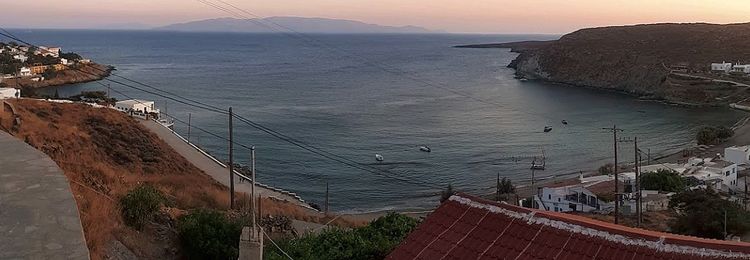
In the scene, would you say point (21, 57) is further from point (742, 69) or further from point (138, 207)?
point (742, 69)

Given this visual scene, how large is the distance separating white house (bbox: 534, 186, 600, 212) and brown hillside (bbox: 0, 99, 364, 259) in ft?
35.0

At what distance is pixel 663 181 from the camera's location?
28.2 metres

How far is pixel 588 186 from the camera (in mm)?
27812

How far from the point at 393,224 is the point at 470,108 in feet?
155

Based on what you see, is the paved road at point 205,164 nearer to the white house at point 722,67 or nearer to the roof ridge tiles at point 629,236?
the roof ridge tiles at point 629,236

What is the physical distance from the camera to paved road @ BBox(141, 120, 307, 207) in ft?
84.8

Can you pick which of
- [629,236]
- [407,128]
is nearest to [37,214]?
[629,236]

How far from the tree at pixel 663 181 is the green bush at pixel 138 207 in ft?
78.1

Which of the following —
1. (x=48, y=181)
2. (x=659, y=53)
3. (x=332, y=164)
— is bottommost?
(x=332, y=164)

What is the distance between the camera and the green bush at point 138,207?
9.52 metres

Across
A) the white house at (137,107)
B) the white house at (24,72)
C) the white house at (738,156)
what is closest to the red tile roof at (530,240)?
the white house at (738,156)

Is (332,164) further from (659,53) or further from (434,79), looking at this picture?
(659,53)

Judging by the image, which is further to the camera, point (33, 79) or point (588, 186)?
point (33, 79)

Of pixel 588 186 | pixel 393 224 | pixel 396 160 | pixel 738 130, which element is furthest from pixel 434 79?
pixel 393 224
